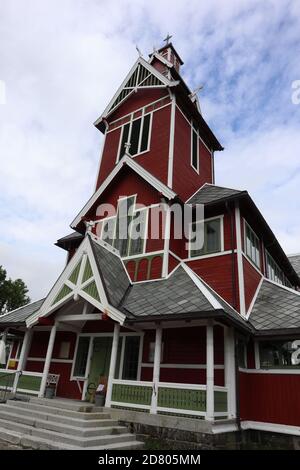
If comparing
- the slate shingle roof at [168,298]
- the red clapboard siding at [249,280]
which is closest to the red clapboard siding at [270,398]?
the red clapboard siding at [249,280]

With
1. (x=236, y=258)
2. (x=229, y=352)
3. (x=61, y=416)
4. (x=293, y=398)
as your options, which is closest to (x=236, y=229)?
(x=236, y=258)

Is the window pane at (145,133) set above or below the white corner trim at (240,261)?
above

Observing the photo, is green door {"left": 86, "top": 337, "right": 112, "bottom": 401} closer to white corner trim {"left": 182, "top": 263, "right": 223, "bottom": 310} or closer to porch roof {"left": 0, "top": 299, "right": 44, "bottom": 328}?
porch roof {"left": 0, "top": 299, "right": 44, "bottom": 328}

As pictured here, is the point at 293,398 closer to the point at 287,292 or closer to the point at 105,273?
the point at 287,292

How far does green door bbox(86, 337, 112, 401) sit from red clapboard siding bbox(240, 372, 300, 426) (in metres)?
5.02

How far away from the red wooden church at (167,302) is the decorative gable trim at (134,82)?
130mm

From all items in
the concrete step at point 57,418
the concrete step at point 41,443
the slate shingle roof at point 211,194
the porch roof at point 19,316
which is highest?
the slate shingle roof at point 211,194

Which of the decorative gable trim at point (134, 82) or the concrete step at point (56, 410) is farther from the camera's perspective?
the decorative gable trim at point (134, 82)

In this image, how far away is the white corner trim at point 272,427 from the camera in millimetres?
9424

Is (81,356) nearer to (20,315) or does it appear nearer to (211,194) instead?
(20,315)

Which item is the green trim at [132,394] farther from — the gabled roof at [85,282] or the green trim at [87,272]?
the green trim at [87,272]

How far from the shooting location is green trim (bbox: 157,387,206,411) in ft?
29.0

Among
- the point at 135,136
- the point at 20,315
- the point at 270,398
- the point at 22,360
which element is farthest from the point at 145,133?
the point at 270,398
